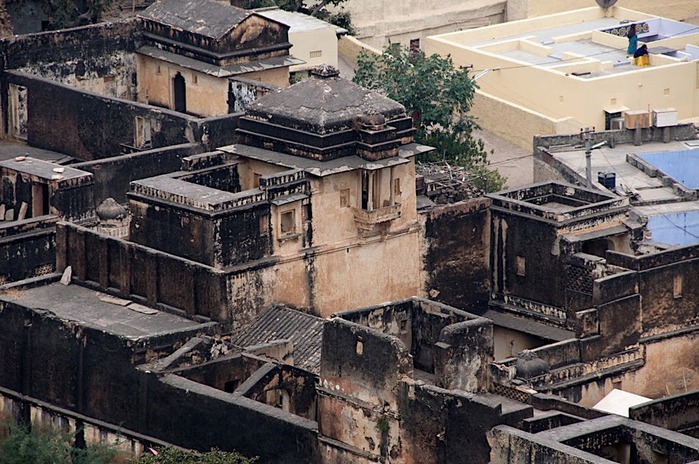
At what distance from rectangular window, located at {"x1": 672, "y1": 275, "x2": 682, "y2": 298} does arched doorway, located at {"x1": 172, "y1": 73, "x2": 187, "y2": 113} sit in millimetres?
16876

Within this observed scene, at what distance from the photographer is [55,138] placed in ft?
239

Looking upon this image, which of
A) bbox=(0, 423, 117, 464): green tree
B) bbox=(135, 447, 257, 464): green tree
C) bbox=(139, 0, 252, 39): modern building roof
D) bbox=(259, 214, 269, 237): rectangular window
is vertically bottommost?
bbox=(0, 423, 117, 464): green tree

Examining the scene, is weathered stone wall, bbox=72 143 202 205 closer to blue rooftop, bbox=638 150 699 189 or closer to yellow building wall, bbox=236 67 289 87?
yellow building wall, bbox=236 67 289 87

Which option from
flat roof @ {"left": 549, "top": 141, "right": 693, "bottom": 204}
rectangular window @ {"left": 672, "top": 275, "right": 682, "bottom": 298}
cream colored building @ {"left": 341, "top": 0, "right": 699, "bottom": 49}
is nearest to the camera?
rectangular window @ {"left": 672, "top": 275, "right": 682, "bottom": 298}

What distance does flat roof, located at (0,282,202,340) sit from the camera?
196ft

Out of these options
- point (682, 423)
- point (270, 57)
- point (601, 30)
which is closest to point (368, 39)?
point (601, 30)

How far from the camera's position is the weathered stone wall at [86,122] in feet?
230

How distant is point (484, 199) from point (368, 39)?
25.3 meters

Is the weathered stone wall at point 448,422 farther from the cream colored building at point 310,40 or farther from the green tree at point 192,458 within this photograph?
the cream colored building at point 310,40

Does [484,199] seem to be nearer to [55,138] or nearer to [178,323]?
[178,323]

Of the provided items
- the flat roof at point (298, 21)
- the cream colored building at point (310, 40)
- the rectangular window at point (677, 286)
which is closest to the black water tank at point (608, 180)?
the rectangular window at point (677, 286)

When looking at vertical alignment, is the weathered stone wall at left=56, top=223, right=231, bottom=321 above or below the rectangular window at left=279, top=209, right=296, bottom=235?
below

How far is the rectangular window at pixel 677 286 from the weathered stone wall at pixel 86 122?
14.0 meters

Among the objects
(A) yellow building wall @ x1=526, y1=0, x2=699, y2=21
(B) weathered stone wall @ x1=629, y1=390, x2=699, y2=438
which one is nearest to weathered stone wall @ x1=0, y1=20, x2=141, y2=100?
(A) yellow building wall @ x1=526, y1=0, x2=699, y2=21
